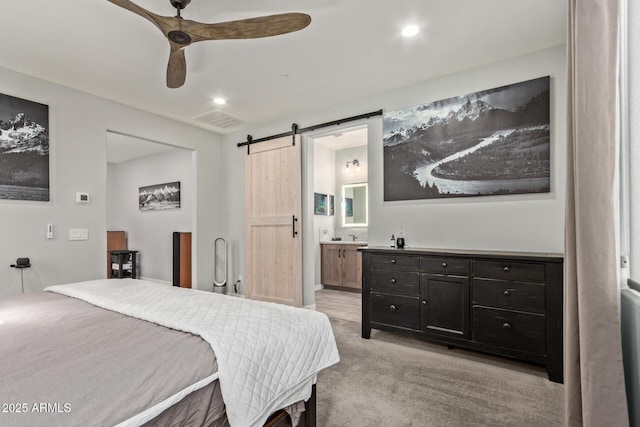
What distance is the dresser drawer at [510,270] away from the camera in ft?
7.93

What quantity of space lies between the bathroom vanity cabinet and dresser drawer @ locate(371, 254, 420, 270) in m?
2.15

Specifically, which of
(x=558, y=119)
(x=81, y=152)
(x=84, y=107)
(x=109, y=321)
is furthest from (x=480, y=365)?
(x=84, y=107)

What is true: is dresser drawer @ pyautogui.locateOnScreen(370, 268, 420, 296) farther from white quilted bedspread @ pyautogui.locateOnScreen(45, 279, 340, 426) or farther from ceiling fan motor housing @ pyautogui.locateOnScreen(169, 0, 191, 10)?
ceiling fan motor housing @ pyautogui.locateOnScreen(169, 0, 191, 10)

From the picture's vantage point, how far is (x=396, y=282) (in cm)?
304

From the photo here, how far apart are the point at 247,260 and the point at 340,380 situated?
105 inches

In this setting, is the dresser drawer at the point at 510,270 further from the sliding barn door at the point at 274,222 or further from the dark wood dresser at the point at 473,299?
the sliding barn door at the point at 274,222

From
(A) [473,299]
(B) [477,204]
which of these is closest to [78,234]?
(A) [473,299]

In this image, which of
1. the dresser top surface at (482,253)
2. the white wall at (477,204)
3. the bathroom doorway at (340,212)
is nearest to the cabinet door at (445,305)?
the dresser top surface at (482,253)

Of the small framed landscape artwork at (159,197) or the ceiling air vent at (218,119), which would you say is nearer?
the ceiling air vent at (218,119)

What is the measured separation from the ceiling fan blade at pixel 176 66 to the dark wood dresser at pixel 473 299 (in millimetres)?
2250

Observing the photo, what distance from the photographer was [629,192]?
3.67ft

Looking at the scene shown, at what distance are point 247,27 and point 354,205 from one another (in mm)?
4517

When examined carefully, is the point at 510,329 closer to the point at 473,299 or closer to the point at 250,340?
the point at 473,299

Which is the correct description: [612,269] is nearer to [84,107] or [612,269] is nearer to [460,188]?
[460,188]
